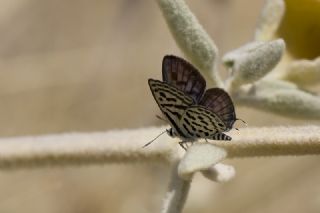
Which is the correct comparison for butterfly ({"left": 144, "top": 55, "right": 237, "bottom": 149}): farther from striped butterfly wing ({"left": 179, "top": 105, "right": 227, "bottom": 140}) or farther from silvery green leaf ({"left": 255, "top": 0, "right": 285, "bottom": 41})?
silvery green leaf ({"left": 255, "top": 0, "right": 285, "bottom": 41})

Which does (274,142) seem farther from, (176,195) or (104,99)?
(104,99)

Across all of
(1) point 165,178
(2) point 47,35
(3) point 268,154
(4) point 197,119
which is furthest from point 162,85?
(2) point 47,35

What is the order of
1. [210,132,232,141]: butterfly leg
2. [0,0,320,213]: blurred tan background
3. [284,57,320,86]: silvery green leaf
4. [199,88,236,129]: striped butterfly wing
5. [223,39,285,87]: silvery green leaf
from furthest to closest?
[0,0,320,213]: blurred tan background
[284,57,320,86]: silvery green leaf
[223,39,285,87]: silvery green leaf
[210,132,232,141]: butterfly leg
[199,88,236,129]: striped butterfly wing

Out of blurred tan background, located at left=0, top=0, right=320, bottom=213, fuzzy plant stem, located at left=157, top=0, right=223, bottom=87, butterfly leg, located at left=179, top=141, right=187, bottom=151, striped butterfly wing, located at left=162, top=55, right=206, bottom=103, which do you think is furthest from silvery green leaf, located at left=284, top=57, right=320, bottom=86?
blurred tan background, located at left=0, top=0, right=320, bottom=213

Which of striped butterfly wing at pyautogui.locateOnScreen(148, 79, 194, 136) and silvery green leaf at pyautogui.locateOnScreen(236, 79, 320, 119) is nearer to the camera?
striped butterfly wing at pyautogui.locateOnScreen(148, 79, 194, 136)

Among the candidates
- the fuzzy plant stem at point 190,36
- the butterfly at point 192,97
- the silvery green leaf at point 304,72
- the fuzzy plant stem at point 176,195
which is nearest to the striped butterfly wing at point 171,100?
the butterfly at point 192,97

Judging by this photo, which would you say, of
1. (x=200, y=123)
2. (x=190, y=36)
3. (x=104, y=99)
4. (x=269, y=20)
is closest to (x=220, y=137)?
(x=200, y=123)
